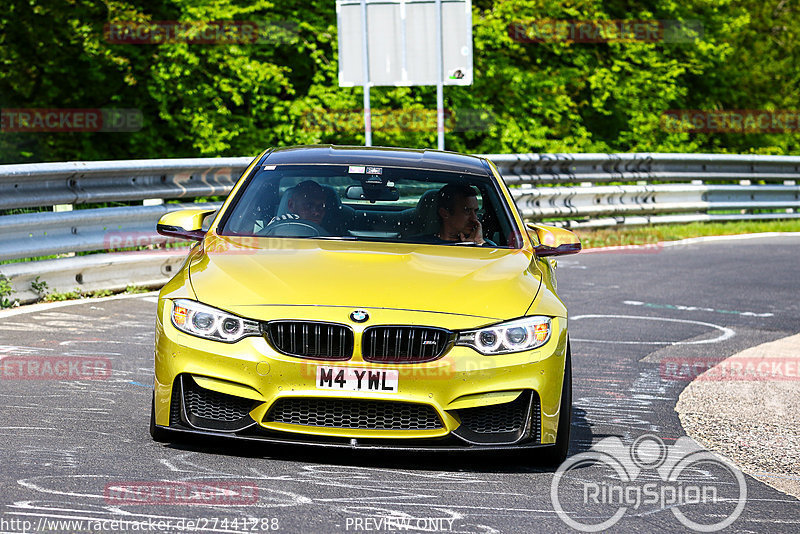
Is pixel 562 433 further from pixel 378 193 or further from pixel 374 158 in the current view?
pixel 374 158

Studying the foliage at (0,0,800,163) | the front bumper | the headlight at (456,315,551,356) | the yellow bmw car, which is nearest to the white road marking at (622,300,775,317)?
the yellow bmw car

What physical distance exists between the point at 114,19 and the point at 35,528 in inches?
1018

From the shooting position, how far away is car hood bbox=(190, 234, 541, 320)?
5.50 m

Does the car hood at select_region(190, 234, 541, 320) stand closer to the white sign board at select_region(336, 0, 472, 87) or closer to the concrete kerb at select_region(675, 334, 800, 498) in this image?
the concrete kerb at select_region(675, 334, 800, 498)

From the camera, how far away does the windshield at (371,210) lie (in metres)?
6.69

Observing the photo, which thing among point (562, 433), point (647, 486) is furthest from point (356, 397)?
point (647, 486)

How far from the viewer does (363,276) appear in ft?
18.9

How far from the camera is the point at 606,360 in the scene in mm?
9055

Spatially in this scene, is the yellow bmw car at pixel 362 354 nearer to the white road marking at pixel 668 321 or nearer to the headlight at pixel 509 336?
the headlight at pixel 509 336

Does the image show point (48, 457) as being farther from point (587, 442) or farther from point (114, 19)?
point (114, 19)

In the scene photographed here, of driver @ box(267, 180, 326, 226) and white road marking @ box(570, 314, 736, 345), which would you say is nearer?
driver @ box(267, 180, 326, 226)

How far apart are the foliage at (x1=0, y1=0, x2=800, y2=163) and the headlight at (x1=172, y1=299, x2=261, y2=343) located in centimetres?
2226

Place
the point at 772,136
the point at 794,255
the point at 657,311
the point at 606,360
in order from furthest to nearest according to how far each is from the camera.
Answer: the point at 772,136 → the point at 794,255 → the point at 657,311 → the point at 606,360

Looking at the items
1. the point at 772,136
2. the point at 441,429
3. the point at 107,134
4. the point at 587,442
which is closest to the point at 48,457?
the point at 441,429
